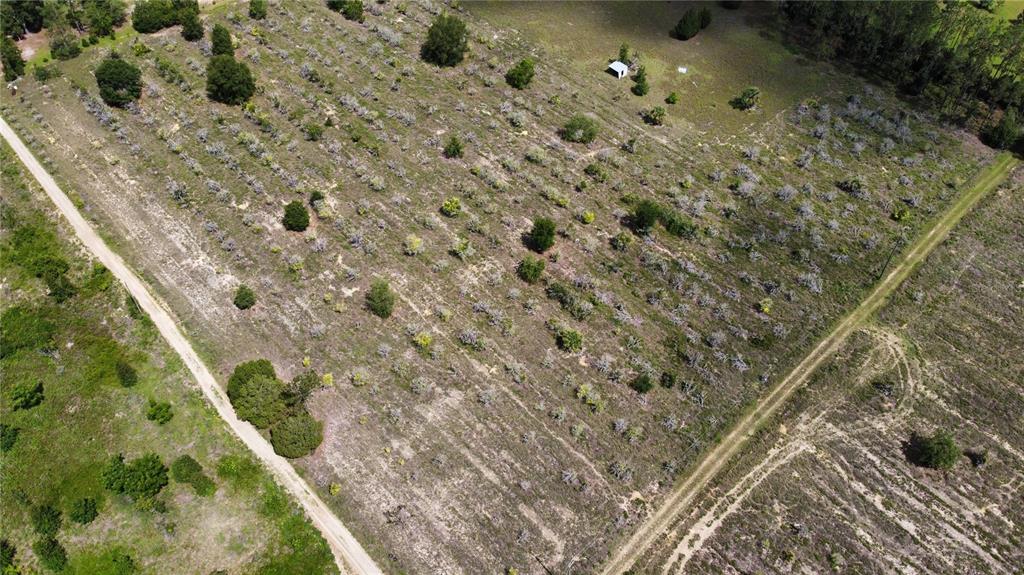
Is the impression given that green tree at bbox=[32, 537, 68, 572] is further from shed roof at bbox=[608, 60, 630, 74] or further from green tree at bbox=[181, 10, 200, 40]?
shed roof at bbox=[608, 60, 630, 74]

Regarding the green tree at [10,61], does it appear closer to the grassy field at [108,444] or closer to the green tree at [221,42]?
the green tree at [221,42]

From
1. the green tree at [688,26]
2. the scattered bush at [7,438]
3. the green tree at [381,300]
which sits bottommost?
the scattered bush at [7,438]

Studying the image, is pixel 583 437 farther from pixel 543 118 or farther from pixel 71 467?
pixel 543 118

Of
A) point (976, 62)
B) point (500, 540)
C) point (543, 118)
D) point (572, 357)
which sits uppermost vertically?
point (976, 62)

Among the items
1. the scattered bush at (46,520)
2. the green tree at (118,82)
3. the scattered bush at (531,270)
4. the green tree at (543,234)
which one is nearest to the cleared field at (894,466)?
the scattered bush at (531,270)

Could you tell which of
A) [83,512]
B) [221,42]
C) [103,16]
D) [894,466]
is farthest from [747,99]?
[103,16]

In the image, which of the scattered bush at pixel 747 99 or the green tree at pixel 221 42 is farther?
the scattered bush at pixel 747 99

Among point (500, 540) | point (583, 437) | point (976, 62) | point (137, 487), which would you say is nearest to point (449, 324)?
point (583, 437)

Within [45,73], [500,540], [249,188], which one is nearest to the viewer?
[500,540]
